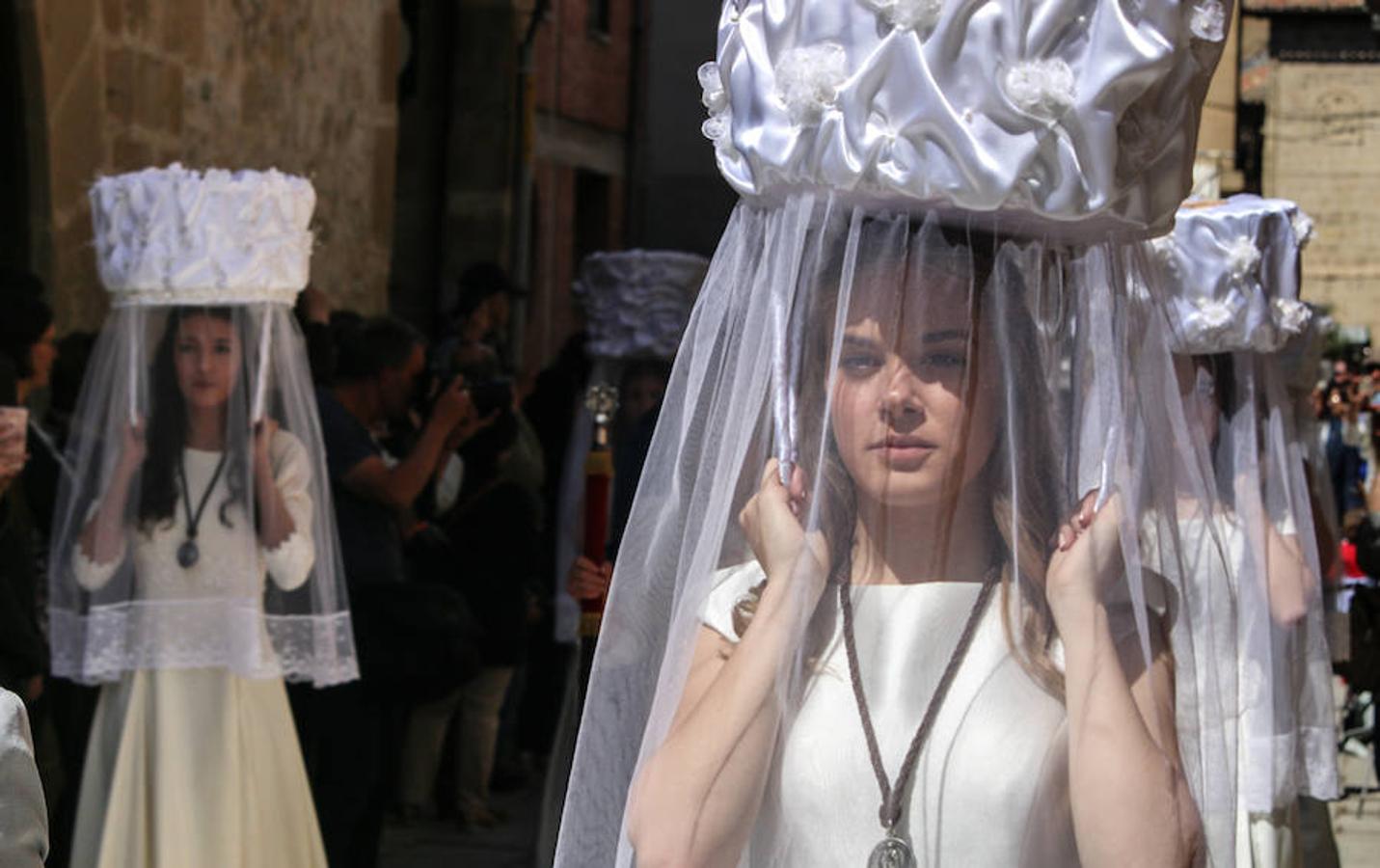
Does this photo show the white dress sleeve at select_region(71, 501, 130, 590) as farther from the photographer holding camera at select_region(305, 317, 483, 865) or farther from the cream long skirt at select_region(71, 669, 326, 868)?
the photographer holding camera at select_region(305, 317, 483, 865)

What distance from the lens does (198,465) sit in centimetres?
644

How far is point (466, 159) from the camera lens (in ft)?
55.2

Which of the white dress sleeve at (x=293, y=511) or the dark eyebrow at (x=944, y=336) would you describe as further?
the white dress sleeve at (x=293, y=511)

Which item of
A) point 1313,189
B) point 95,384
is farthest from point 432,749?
point 1313,189

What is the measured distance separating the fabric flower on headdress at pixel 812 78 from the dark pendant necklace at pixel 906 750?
1.80 ft

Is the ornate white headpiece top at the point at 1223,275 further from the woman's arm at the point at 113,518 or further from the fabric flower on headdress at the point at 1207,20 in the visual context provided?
the woman's arm at the point at 113,518

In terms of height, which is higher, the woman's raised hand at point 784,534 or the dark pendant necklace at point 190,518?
the woman's raised hand at point 784,534

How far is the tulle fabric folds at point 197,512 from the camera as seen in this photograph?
6.30m

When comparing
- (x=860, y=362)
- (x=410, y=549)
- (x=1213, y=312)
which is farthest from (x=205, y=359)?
(x=860, y=362)

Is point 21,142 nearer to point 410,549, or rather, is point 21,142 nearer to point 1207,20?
point 410,549

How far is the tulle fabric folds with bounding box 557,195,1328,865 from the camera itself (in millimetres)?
2826

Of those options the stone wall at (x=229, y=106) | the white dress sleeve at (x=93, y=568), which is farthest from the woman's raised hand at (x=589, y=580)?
the stone wall at (x=229, y=106)

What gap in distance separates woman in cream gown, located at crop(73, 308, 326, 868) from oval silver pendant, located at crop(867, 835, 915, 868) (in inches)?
147

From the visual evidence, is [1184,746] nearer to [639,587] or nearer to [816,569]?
[816,569]
